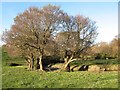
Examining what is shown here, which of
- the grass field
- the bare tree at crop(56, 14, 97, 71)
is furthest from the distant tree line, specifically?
the grass field

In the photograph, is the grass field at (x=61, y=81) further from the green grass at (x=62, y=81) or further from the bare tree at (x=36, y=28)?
the bare tree at (x=36, y=28)

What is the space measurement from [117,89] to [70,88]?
3109 mm

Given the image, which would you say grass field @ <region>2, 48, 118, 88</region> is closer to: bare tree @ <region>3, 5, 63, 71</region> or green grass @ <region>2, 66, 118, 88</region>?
green grass @ <region>2, 66, 118, 88</region>

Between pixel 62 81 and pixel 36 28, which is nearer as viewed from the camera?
pixel 62 81

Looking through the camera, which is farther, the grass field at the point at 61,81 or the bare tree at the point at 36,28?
the bare tree at the point at 36,28

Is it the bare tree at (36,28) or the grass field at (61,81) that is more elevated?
the bare tree at (36,28)

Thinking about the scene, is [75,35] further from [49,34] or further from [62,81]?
[62,81]

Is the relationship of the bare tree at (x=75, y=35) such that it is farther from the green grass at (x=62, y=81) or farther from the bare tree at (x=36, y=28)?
the green grass at (x=62, y=81)

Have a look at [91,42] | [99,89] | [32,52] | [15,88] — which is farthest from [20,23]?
[99,89]

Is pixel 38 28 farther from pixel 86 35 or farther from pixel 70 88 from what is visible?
pixel 70 88

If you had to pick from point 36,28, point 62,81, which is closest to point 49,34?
point 36,28

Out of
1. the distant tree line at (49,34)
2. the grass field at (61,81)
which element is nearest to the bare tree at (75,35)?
the distant tree line at (49,34)

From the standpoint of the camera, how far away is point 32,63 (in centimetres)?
4903

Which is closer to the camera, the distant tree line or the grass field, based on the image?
the grass field
